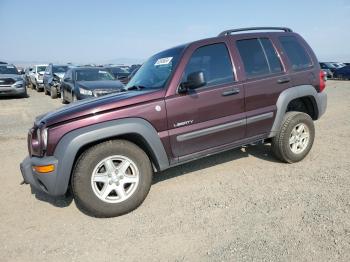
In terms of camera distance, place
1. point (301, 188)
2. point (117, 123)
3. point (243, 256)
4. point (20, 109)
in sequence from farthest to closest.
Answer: point (20, 109)
point (301, 188)
point (117, 123)
point (243, 256)

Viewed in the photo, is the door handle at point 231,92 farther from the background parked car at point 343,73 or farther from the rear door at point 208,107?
the background parked car at point 343,73

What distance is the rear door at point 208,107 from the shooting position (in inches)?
148

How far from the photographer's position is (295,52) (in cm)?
485

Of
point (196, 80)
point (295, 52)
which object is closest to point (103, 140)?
point (196, 80)

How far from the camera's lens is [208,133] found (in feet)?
13.0

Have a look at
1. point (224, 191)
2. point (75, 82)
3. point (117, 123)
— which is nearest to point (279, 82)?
point (224, 191)

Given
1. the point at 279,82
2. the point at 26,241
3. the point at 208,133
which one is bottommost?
the point at 26,241

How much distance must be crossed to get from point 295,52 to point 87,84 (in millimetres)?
7137

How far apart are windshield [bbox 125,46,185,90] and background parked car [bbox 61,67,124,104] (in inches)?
203

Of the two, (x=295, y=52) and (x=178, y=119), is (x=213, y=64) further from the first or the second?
(x=295, y=52)

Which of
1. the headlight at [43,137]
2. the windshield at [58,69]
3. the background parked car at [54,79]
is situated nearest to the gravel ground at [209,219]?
the headlight at [43,137]

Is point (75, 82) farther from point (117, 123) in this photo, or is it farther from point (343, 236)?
point (343, 236)

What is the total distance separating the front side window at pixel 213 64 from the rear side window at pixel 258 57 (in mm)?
267

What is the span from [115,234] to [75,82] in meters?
8.51
